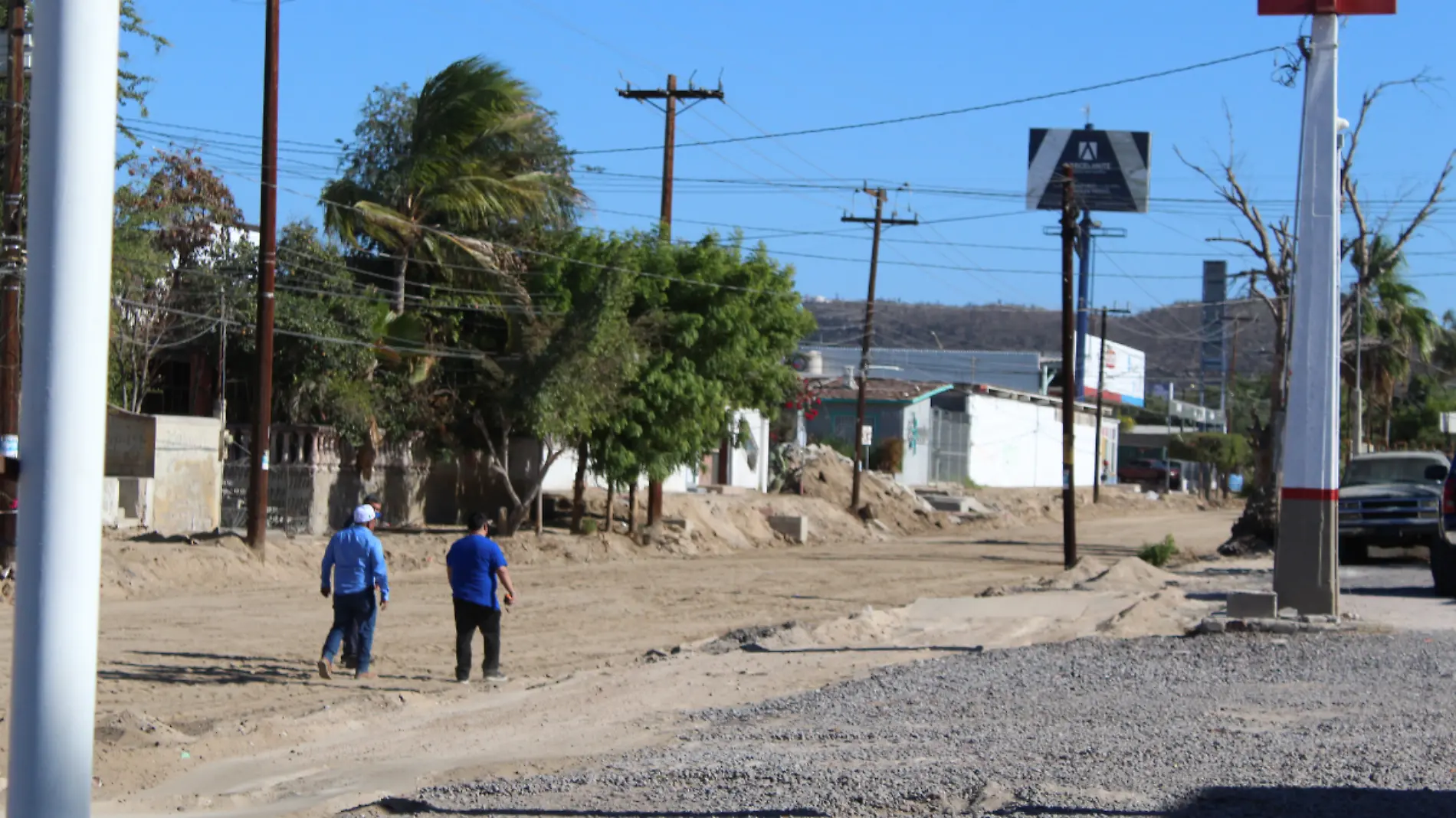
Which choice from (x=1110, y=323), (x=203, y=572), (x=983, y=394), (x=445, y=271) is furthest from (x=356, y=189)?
(x=1110, y=323)

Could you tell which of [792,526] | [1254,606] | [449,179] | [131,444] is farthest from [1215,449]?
[1254,606]

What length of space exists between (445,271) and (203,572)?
11563 mm

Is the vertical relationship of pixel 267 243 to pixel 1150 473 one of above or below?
above

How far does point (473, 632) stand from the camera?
538 inches

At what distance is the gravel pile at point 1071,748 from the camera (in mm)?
7113

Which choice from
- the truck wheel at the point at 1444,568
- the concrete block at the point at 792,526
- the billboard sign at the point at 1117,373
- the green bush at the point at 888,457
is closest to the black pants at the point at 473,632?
the truck wheel at the point at 1444,568

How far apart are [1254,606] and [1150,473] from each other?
68603mm

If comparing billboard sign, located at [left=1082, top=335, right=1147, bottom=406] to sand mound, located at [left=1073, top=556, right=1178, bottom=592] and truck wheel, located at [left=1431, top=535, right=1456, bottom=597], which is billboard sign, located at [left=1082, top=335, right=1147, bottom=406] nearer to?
sand mound, located at [left=1073, top=556, right=1178, bottom=592]

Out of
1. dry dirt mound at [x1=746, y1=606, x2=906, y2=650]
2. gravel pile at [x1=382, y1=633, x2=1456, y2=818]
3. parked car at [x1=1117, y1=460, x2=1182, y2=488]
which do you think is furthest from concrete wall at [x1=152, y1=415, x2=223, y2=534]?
parked car at [x1=1117, y1=460, x2=1182, y2=488]

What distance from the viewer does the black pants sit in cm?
1350

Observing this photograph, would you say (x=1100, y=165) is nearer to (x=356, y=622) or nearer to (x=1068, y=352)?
(x=1068, y=352)

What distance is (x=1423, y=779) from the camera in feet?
24.3

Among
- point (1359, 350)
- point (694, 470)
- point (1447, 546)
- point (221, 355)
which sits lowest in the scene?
point (1447, 546)

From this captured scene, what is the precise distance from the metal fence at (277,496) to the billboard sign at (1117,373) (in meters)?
69.0
